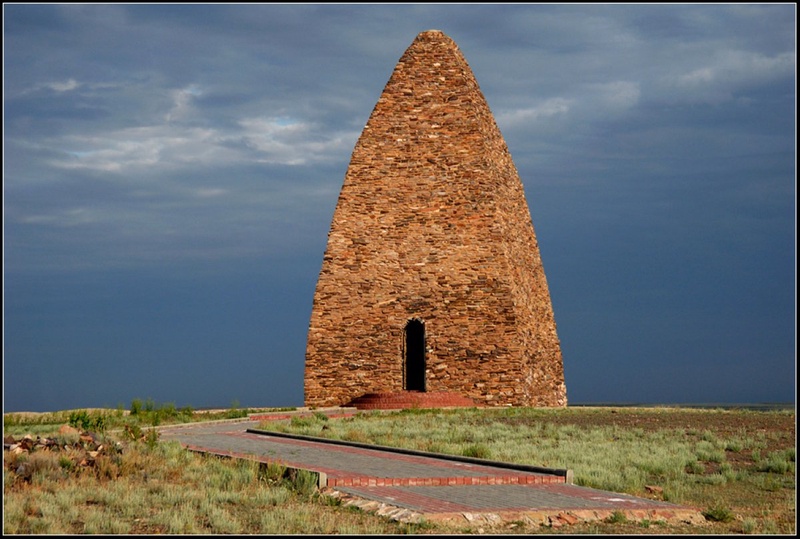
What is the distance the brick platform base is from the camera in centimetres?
2736

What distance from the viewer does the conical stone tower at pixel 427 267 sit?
95.4ft

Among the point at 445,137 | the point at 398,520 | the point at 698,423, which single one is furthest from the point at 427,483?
the point at 445,137

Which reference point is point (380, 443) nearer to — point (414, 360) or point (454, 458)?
point (454, 458)

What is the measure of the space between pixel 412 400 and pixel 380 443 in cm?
1044

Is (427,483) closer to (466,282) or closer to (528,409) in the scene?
(528,409)

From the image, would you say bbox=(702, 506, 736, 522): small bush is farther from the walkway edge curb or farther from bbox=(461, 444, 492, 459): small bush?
bbox=(461, 444, 492, 459): small bush

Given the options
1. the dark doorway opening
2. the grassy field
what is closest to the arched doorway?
the dark doorway opening

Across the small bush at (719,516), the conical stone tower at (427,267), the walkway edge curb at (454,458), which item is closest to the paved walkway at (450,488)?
the walkway edge curb at (454,458)

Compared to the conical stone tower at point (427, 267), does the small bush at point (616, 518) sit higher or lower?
lower

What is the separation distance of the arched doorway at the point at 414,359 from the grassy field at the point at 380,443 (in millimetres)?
8840

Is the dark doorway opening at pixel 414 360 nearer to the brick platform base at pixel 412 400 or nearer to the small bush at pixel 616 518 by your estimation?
the brick platform base at pixel 412 400

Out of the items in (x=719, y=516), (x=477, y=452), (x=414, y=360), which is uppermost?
(x=414, y=360)

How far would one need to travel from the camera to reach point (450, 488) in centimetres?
1148

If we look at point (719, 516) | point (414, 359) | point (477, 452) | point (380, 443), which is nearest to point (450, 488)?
point (719, 516)
